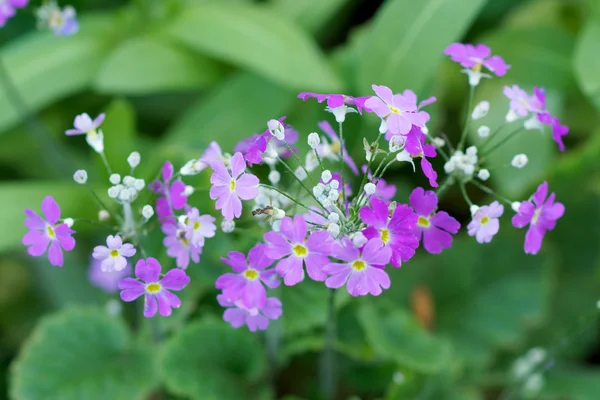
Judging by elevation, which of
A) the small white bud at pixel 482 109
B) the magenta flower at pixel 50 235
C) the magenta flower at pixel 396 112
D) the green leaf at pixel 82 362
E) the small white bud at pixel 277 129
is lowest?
the green leaf at pixel 82 362

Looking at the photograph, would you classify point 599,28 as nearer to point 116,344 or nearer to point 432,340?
point 432,340

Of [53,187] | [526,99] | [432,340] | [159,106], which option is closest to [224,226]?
[526,99]

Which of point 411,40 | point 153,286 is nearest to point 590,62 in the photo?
point 411,40

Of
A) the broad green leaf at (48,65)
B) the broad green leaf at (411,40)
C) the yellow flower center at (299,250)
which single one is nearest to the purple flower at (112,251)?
the yellow flower center at (299,250)

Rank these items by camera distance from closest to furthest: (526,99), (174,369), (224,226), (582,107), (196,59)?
(224,226) < (526,99) < (174,369) < (196,59) < (582,107)

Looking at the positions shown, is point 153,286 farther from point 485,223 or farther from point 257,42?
point 257,42

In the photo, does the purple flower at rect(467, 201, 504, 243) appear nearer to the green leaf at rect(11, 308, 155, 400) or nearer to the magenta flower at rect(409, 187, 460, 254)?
the magenta flower at rect(409, 187, 460, 254)

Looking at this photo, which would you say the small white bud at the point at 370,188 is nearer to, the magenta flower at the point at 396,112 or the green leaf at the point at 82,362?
the magenta flower at the point at 396,112
